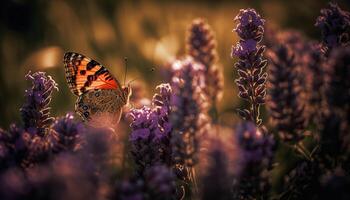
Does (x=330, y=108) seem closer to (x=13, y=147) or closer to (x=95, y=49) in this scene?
(x=13, y=147)

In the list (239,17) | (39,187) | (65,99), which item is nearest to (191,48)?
(239,17)

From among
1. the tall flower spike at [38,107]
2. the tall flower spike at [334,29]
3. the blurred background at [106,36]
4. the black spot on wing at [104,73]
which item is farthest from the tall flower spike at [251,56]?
the blurred background at [106,36]

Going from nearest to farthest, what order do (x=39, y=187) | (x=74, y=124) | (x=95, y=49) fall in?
(x=39, y=187) → (x=74, y=124) → (x=95, y=49)

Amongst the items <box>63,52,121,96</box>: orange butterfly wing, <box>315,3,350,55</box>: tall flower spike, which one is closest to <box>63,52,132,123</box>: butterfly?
<box>63,52,121,96</box>: orange butterfly wing

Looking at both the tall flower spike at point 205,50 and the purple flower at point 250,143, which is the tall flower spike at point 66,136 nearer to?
the purple flower at point 250,143

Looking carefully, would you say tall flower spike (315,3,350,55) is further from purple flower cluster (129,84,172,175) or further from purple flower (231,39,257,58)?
purple flower cluster (129,84,172,175)
